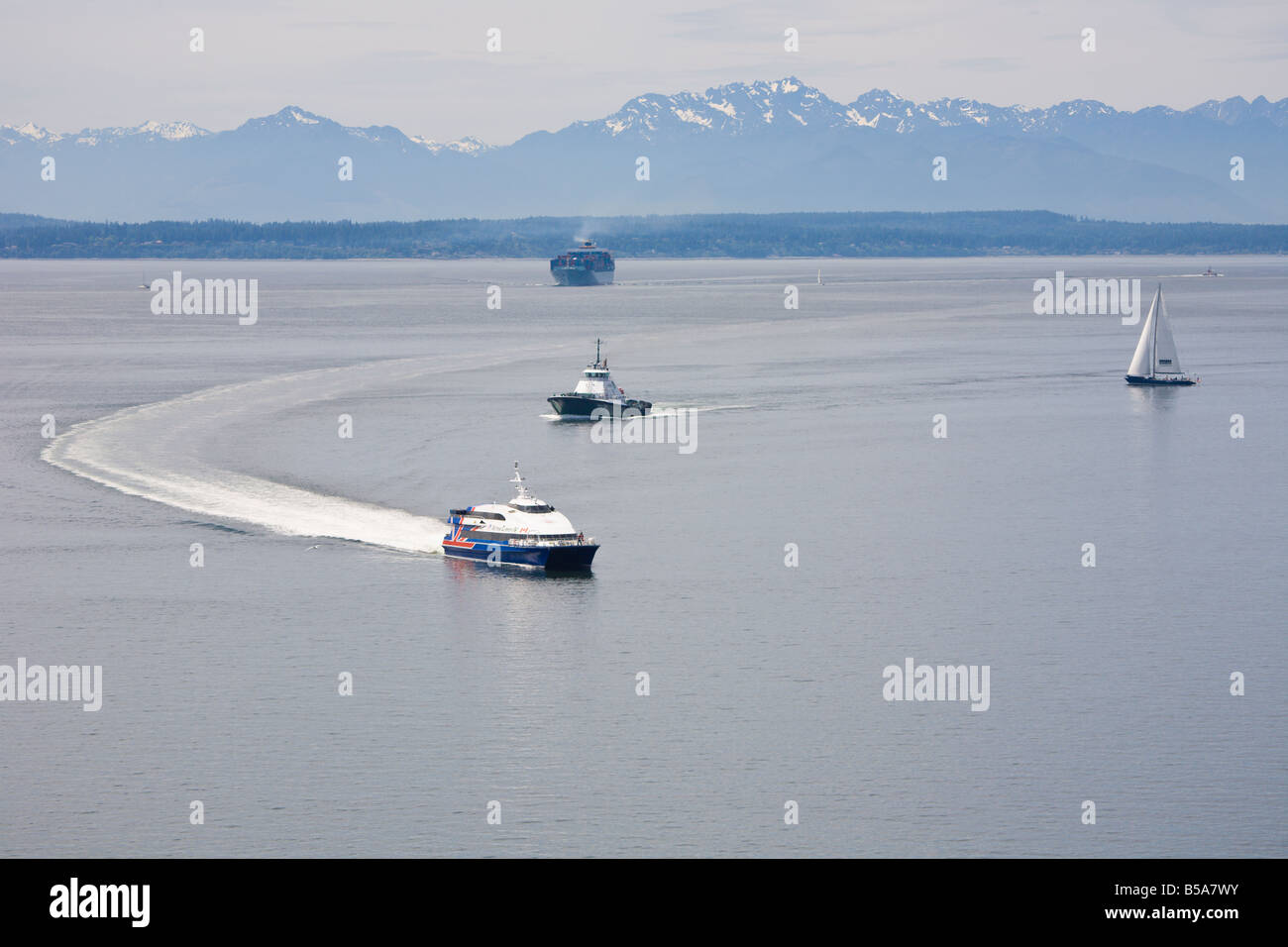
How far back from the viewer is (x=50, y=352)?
18412 centimetres

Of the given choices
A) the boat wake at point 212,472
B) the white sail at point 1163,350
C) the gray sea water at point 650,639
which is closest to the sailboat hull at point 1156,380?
the white sail at point 1163,350

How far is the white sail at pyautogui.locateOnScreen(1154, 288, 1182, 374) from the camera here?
14725 cm

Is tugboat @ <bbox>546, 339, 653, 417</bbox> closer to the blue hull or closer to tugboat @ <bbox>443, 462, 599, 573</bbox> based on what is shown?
tugboat @ <bbox>443, 462, 599, 573</bbox>

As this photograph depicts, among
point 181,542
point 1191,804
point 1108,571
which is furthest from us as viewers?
point 181,542

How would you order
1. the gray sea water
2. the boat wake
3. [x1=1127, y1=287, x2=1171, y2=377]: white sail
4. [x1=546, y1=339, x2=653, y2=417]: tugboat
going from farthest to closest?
[x1=1127, y1=287, x2=1171, y2=377]: white sail → [x1=546, y1=339, x2=653, y2=417]: tugboat → the boat wake → the gray sea water

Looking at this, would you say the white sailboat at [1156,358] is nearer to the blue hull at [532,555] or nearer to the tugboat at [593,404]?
the tugboat at [593,404]

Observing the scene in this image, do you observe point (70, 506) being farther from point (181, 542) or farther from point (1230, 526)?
point (1230, 526)

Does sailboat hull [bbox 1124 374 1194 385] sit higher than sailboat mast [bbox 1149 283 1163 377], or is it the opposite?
sailboat mast [bbox 1149 283 1163 377]

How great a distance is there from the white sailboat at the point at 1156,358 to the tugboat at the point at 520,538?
89901 millimetres

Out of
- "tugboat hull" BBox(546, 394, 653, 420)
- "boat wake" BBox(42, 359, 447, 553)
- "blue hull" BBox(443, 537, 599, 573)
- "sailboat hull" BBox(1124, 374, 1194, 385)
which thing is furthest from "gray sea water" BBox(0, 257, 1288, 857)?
"sailboat hull" BBox(1124, 374, 1194, 385)

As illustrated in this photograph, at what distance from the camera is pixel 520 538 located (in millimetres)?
72562
